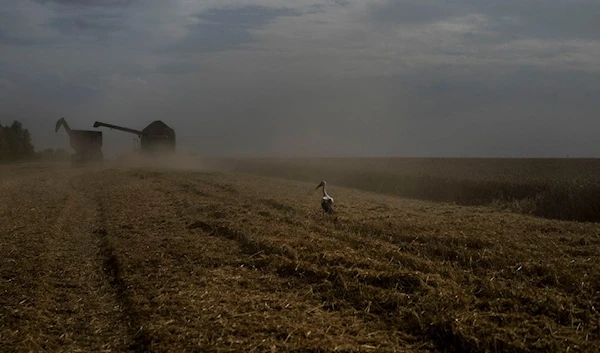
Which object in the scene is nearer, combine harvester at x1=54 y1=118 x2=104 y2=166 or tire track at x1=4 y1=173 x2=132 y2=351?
tire track at x1=4 y1=173 x2=132 y2=351

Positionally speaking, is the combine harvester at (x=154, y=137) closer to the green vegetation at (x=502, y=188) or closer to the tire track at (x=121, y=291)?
the green vegetation at (x=502, y=188)

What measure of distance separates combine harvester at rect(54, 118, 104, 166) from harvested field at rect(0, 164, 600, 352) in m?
31.7

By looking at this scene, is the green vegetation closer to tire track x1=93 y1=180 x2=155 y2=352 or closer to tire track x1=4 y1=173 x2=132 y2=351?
tire track x1=93 y1=180 x2=155 y2=352

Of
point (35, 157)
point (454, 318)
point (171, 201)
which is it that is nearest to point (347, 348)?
point (454, 318)

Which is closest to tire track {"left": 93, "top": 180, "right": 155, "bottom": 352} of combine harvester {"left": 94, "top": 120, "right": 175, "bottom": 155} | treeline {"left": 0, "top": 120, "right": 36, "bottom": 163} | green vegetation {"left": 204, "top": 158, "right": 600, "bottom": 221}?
green vegetation {"left": 204, "top": 158, "right": 600, "bottom": 221}

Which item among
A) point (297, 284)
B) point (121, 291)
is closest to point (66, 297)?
point (121, 291)

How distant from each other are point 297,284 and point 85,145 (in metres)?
40.5

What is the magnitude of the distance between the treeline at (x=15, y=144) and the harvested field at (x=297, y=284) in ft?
151

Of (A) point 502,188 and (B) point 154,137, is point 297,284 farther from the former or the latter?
(B) point 154,137

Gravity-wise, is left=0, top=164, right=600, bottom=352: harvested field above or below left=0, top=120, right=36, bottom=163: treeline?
below

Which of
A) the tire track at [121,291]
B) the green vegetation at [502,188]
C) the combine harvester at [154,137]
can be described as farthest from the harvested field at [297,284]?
the combine harvester at [154,137]

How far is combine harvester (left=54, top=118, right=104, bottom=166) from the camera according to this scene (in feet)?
149

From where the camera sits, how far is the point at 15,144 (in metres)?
59.0

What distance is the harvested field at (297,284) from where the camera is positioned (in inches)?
255
